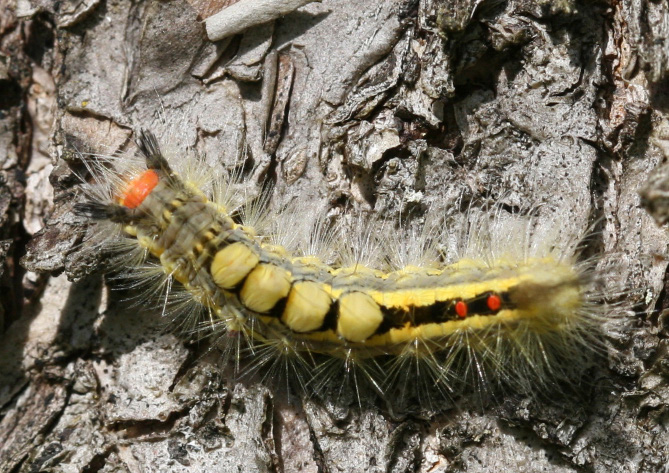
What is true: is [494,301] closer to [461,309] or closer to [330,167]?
[461,309]

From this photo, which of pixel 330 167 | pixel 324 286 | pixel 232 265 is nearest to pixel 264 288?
pixel 232 265

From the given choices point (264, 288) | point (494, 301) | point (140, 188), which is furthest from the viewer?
point (140, 188)

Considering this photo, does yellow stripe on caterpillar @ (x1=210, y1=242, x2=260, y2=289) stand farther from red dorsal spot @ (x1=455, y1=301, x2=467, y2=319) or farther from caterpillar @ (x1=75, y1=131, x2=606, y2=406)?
red dorsal spot @ (x1=455, y1=301, x2=467, y2=319)

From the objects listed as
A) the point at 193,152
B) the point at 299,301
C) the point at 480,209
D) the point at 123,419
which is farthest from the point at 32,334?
the point at 480,209

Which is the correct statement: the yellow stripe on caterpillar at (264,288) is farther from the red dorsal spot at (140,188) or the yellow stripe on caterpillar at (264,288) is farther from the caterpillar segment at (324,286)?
the red dorsal spot at (140,188)

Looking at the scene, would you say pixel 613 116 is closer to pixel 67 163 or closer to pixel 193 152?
pixel 193 152

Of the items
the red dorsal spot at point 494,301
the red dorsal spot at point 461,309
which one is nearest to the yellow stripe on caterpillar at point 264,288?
the red dorsal spot at point 461,309
